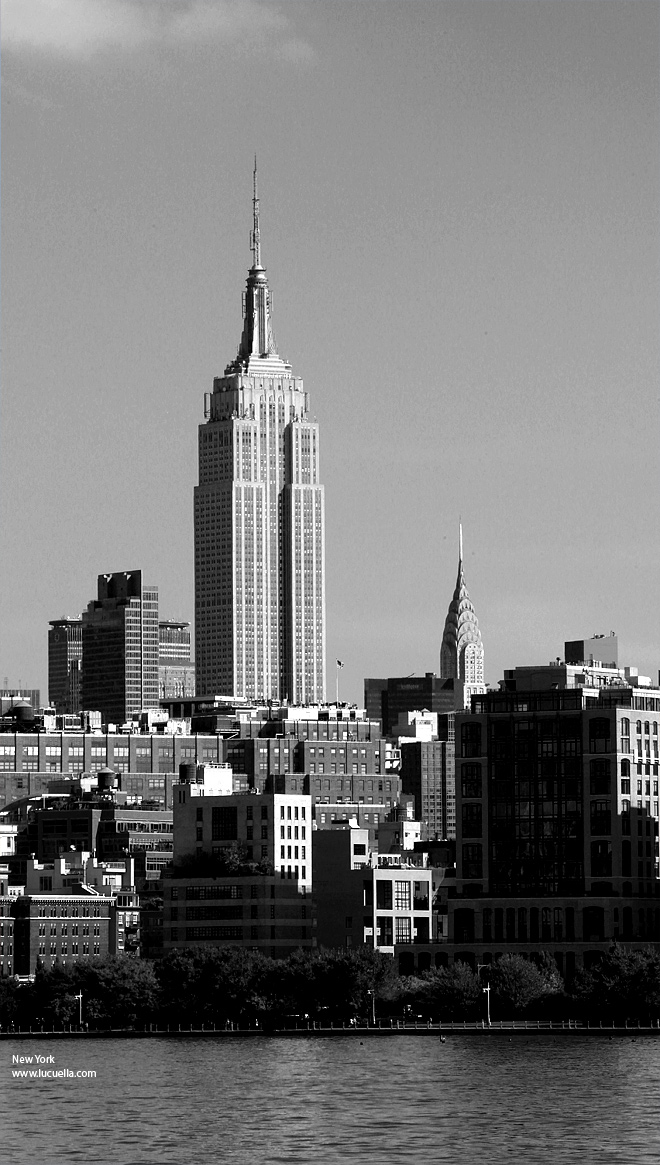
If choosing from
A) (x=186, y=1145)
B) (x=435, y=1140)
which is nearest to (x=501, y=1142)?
(x=435, y=1140)

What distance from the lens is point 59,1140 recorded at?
19425 cm

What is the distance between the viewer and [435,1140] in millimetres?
192000

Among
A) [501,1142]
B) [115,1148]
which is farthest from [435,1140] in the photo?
[115,1148]

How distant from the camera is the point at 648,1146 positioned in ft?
617

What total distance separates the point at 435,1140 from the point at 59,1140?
2001 centimetres

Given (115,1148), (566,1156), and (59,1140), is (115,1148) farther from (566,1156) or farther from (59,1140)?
(566,1156)

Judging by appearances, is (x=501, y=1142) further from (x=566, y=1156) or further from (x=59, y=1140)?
(x=59, y=1140)

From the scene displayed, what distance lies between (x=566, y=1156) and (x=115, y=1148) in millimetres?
23384

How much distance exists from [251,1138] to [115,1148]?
27.7ft

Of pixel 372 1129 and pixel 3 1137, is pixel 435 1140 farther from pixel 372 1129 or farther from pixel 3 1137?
pixel 3 1137

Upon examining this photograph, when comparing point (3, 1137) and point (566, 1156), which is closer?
point (566, 1156)

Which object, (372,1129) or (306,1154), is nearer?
(306,1154)

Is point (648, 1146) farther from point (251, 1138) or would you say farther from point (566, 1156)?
point (251, 1138)

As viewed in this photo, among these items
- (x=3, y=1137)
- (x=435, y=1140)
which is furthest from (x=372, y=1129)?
(x=3, y=1137)
